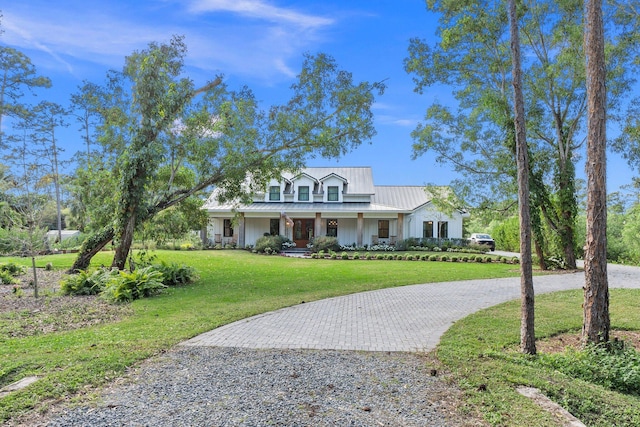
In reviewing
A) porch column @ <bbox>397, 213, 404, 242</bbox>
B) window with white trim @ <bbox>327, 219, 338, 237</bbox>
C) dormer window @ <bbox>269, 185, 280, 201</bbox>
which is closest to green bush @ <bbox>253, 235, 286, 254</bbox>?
dormer window @ <bbox>269, 185, 280, 201</bbox>

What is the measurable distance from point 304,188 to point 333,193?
2392 mm

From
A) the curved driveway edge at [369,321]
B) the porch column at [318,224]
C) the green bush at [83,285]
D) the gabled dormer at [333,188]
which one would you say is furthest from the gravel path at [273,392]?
the gabled dormer at [333,188]

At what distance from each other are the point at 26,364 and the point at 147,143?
29.5 ft

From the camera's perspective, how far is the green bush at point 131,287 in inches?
367

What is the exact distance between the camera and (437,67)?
601 inches

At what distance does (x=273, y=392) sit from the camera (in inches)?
146

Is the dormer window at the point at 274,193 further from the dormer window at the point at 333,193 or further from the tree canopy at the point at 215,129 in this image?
the tree canopy at the point at 215,129

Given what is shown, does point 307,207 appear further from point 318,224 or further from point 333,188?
point 333,188

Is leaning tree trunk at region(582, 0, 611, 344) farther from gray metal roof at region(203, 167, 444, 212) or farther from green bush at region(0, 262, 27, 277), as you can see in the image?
gray metal roof at region(203, 167, 444, 212)

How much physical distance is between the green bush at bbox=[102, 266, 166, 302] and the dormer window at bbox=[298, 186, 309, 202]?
20.0 m

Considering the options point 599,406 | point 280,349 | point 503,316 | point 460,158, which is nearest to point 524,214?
point 599,406

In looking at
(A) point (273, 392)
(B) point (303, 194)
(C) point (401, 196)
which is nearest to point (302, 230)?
(B) point (303, 194)

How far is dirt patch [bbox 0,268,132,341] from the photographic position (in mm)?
6625

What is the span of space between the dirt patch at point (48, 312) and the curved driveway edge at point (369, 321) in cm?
293
